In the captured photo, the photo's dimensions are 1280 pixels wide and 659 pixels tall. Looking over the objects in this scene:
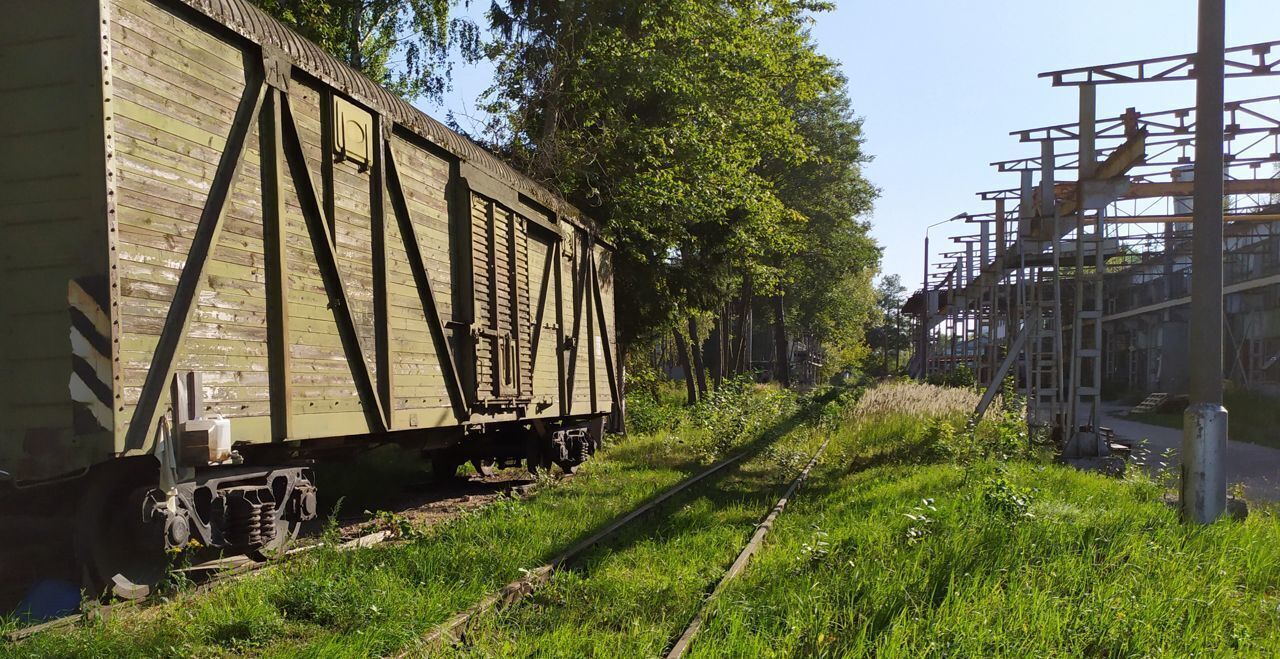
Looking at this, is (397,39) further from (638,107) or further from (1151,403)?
(1151,403)

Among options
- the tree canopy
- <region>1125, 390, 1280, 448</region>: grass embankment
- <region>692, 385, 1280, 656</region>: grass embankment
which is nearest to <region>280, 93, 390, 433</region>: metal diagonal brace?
<region>692, 385, 1280, 656</region>: grass embankment

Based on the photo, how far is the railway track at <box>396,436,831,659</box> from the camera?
4441mm

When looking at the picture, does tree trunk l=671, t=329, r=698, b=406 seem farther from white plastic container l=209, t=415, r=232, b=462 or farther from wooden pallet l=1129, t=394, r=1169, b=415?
white plastic container l=209, t=415, r=232, b=462

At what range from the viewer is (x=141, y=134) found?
495 cm

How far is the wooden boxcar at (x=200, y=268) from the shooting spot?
471 centimetres

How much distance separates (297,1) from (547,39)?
4547 mm

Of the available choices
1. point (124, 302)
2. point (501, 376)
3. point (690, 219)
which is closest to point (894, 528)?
point (501, 376)

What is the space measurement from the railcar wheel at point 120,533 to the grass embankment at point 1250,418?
20457 millimetres

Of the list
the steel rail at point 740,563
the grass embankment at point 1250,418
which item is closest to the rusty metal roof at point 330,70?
the steel rail at point 740,563

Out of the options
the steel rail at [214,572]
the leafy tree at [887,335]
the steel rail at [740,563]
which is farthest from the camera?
the leafy tree at [887,335]

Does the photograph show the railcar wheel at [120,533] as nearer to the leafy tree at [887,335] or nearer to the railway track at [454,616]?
the railway track at [454,616]

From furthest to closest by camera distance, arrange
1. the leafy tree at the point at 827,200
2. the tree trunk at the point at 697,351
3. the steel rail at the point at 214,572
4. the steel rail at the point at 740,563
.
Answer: the leafy tree at the point at 827,200 → the tree trunk at the point at 697,351 → the steel rail at the point at 740,563 → the steel rail at the point at 214,572

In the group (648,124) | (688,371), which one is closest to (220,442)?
(648,124)

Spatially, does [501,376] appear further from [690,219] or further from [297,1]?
[297,1]
